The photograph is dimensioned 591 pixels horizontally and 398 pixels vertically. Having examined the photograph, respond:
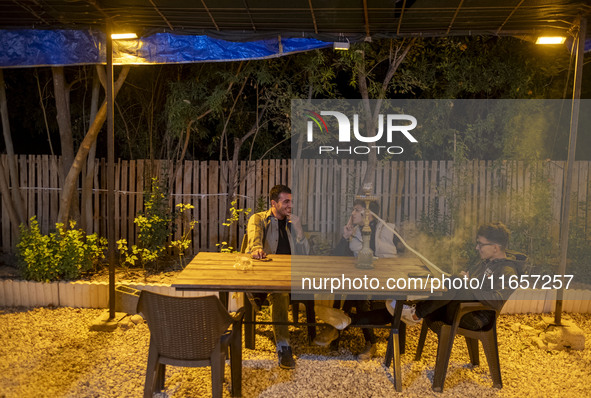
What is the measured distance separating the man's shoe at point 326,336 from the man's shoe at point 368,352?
0.27 meters

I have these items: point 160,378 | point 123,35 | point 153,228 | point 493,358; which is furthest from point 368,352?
point 123,35

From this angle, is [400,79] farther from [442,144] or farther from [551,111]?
[551,111]

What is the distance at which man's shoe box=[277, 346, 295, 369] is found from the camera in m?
4.38

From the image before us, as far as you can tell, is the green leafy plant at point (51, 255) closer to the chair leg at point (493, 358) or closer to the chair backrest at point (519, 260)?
the chair leg at point (493, 358)

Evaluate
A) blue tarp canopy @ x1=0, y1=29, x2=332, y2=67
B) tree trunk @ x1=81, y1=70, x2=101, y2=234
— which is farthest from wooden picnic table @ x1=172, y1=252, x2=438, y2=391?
tree trunk @ x1=81, y1=70, x2=101, y2=234

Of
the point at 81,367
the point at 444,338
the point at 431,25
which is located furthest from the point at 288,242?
the point at 431,25

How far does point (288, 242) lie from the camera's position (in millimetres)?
5238

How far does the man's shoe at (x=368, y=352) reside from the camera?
4586mm

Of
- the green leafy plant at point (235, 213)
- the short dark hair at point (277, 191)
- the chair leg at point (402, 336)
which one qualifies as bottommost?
the chair leg at point (402, 336)

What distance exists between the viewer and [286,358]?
14.4 feet

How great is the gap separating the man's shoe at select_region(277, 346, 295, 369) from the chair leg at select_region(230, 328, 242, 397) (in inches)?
23.0

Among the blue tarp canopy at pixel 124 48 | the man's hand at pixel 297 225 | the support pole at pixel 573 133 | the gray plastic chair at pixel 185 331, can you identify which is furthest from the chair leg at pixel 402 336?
the blue tarp canopy at pixel 124 48

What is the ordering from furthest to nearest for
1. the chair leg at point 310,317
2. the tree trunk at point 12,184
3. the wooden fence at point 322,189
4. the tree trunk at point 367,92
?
the wooden fence at point 322,189
the tree trunk at point 367,92
the tree trunk at point 12,184
the chair leg at point 310,317

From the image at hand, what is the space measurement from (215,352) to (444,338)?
1.78 meters
